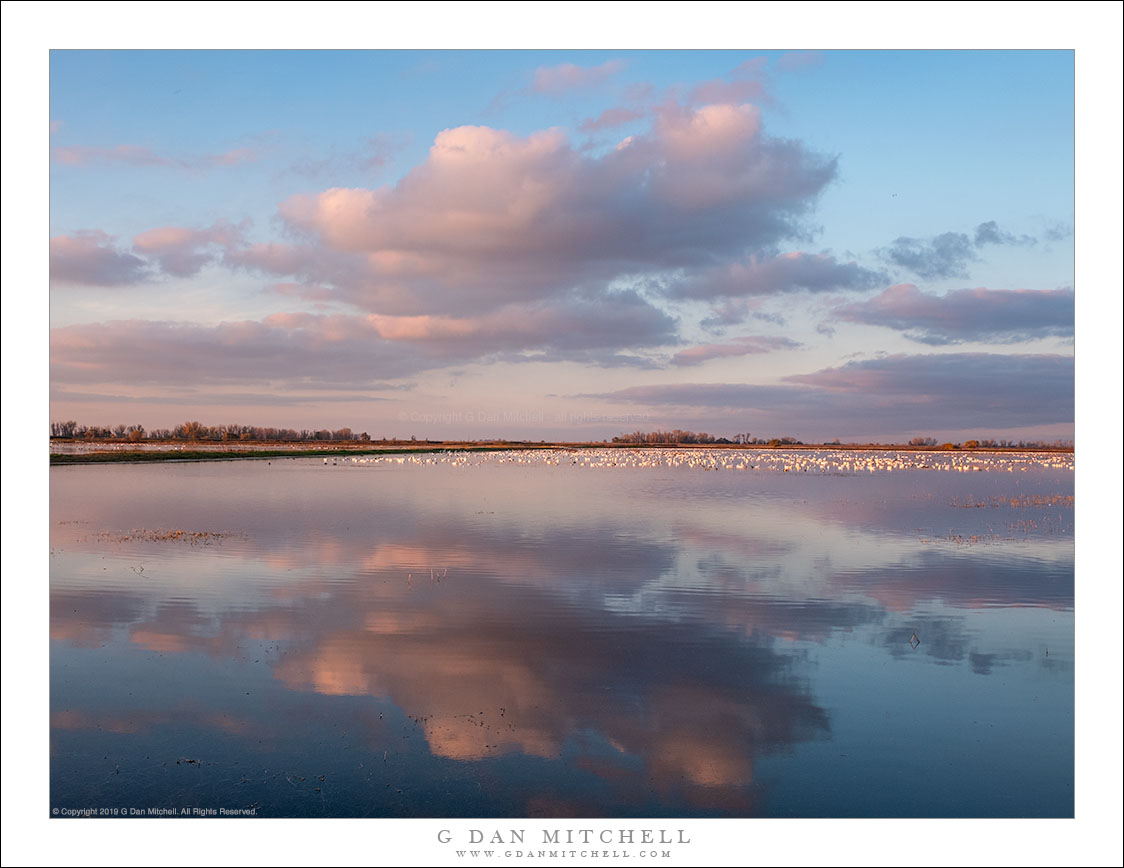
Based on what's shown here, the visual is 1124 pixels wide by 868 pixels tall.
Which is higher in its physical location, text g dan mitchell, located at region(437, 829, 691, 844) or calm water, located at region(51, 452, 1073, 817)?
calm water, located at region(51, 452, 1073, 817)

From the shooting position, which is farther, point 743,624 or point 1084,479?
point 743,624

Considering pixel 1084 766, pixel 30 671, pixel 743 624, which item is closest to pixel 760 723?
pixel 1084 766

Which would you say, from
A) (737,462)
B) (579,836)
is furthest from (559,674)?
(737,462)

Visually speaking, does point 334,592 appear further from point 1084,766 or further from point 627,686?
point 1084,766

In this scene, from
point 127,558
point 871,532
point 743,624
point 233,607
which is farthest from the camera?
point 871,532

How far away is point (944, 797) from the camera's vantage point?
27.4ft

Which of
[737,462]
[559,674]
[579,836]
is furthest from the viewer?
[737,462]

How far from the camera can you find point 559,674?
11.7 m

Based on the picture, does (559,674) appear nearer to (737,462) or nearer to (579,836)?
(579,836)

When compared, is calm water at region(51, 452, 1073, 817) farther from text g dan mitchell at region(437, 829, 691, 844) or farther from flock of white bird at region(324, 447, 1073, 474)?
flock of white bird at region(324, 447, 1073, 474)

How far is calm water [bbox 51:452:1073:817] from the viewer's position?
8.40 metres

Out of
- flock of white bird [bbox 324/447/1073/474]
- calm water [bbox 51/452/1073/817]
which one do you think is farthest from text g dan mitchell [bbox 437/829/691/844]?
flock of white bird [bbox 324/447/1073/474]

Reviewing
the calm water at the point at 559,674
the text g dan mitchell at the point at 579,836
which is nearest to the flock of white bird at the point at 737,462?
the calm water at the point at 559,674

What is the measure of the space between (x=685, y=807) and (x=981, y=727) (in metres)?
4.65
